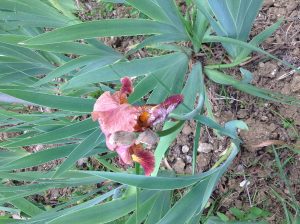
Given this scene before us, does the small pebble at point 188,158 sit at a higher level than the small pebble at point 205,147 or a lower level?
lower

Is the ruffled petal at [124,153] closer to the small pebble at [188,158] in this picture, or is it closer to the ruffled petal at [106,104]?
the ruffled petal at [106,104]

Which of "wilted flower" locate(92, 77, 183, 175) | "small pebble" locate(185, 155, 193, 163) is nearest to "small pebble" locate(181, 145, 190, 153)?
"small pebble" locate(185, 155, 193, 163)

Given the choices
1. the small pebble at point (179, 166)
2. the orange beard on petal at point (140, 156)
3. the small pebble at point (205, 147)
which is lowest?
the small pebble at point (179, 166)

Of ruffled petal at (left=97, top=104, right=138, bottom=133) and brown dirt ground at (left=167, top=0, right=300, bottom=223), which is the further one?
brown dirt ground at (left=167, top=0, right=300, bottom=223)

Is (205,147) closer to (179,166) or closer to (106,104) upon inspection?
(179,166)

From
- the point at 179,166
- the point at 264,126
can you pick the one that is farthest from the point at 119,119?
the point at 179,166

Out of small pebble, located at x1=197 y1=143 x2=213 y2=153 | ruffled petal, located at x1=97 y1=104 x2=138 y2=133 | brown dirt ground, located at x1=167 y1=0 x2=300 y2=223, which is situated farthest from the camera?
small pebble, located at x1=197 y1=143 x2=213 y2=153

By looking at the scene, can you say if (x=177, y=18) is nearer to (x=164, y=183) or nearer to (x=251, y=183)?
(x=164, y=183)

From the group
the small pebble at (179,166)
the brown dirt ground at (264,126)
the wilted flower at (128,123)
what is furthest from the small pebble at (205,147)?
the wilted flower at (128,123)

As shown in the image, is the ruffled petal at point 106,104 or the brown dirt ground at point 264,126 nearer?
the ruffled petal at point 106,104

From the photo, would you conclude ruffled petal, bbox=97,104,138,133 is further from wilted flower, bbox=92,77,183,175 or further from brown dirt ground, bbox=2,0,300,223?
brown dirt ground, bbox=2,0,300,223

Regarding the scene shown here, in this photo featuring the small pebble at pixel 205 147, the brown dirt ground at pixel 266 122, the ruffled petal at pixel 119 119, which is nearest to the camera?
the ruffled petal at pixel 119 119
